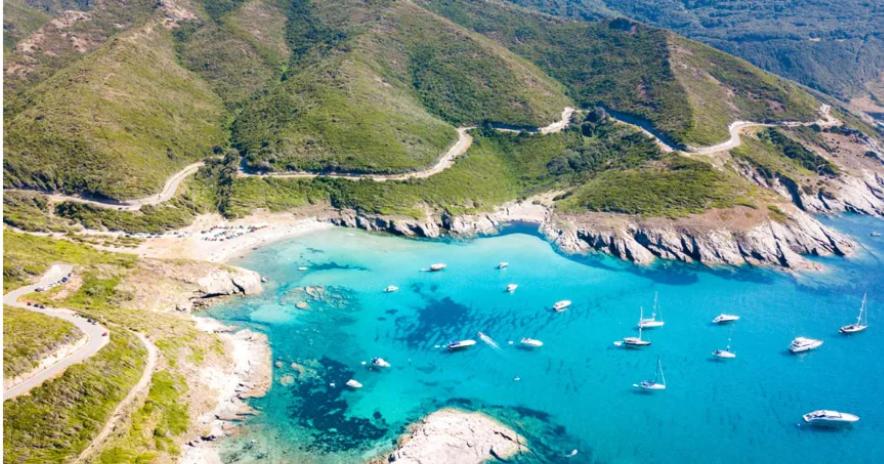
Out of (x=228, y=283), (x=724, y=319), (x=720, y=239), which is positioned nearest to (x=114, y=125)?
(x=228, y=283)

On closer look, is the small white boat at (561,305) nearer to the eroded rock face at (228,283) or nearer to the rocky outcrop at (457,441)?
the rocky outcrop at (457,441)

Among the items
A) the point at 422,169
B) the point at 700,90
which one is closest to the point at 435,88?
the point at 422,169

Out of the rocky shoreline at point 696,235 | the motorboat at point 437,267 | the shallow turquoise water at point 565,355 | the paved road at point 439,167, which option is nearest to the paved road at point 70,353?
the shallow turquoise water at point 565,355

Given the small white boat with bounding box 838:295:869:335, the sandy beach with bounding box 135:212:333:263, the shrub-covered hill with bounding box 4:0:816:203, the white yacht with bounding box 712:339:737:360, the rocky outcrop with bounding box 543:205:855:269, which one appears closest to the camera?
the white yacht with bounding box 712:339:737:360

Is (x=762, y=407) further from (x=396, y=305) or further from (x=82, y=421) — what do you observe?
(x=82, y=421)

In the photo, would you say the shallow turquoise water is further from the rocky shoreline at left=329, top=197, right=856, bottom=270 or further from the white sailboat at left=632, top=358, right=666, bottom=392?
the rocky shoreline at left=329, top=197, right=856, bottom=270

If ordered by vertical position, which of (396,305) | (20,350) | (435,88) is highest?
(435,88)

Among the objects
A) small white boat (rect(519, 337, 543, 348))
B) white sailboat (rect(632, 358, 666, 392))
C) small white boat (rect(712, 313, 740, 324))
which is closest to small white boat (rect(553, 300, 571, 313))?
small white boat (rect(519, 337, 543, 348))
